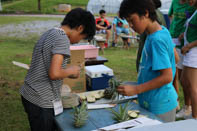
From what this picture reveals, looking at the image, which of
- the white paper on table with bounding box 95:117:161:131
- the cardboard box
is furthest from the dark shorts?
the cardboard box

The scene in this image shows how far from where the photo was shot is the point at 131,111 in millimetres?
1938

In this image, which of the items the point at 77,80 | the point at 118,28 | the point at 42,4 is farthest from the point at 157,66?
the point at 42,4

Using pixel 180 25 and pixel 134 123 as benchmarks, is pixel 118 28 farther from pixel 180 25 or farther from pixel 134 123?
pixel 134 123

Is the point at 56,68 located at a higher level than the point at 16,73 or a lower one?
higher

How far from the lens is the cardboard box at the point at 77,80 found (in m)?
3.02

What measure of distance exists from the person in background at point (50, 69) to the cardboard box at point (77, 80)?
3.39ft

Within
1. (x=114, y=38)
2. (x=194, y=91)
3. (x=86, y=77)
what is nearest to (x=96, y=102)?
(x=86, y=77)

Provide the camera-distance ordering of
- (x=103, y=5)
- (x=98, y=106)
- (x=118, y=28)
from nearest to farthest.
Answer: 1. (x=98, y=106)
2. (x=118, y=28)
3. (x=103, y=5)

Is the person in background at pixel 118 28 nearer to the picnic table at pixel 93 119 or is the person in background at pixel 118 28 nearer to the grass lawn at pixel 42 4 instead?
the picnic table at pixel 93 119

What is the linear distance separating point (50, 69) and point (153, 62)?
2.46 ft

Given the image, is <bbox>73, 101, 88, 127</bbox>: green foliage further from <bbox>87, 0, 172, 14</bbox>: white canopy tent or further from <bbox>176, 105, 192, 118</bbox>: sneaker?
<bbox>87, 0, 172, 14</bbox>: white canopy tent

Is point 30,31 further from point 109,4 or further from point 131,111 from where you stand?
point 131,111

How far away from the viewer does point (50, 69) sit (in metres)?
1.75

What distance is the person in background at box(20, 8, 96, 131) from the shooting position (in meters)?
1.77
